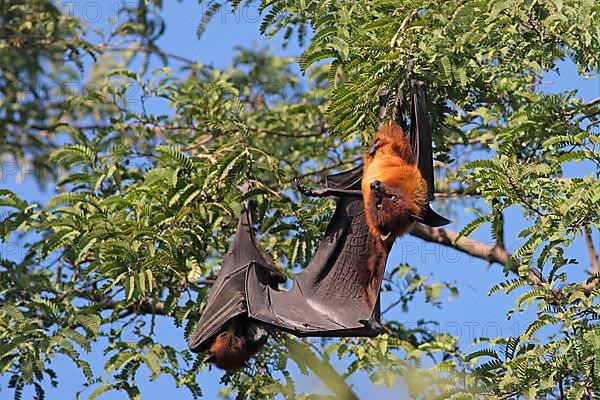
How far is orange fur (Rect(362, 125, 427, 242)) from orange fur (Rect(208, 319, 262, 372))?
1671 mm

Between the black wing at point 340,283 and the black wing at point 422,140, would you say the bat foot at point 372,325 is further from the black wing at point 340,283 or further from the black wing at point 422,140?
the black wing at point 422,140

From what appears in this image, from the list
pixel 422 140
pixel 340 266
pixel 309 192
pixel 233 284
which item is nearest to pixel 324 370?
pixel 233 284

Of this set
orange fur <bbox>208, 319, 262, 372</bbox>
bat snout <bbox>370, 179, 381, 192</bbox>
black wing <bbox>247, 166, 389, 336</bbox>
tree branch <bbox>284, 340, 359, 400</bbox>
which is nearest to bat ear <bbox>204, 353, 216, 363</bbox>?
orange fur <bbox>208, 319, 262, 372</bbox>

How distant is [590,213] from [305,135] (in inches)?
147

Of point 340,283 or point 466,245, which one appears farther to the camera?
point 466,245

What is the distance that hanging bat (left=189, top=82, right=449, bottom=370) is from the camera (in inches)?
220

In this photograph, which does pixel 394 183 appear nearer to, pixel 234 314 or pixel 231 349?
pixel 234 314

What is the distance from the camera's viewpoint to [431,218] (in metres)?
5.65

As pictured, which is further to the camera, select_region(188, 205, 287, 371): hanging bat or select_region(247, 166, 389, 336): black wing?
select_region(188, 205, 287, 371): hanging bat

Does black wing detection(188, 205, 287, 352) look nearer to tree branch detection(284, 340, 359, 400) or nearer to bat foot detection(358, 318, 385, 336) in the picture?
tree branch detection(284, 340, 359, 400)

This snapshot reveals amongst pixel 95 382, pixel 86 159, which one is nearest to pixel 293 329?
pixel 95 382

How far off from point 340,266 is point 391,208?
93cm

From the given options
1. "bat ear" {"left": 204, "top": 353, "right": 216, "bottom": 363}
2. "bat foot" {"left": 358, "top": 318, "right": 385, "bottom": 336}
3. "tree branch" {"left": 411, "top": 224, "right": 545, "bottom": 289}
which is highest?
"tree branch" {"left": 411, "top": 224, "right": 545, "bottom": 289}

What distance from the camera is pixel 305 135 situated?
27.6ft
